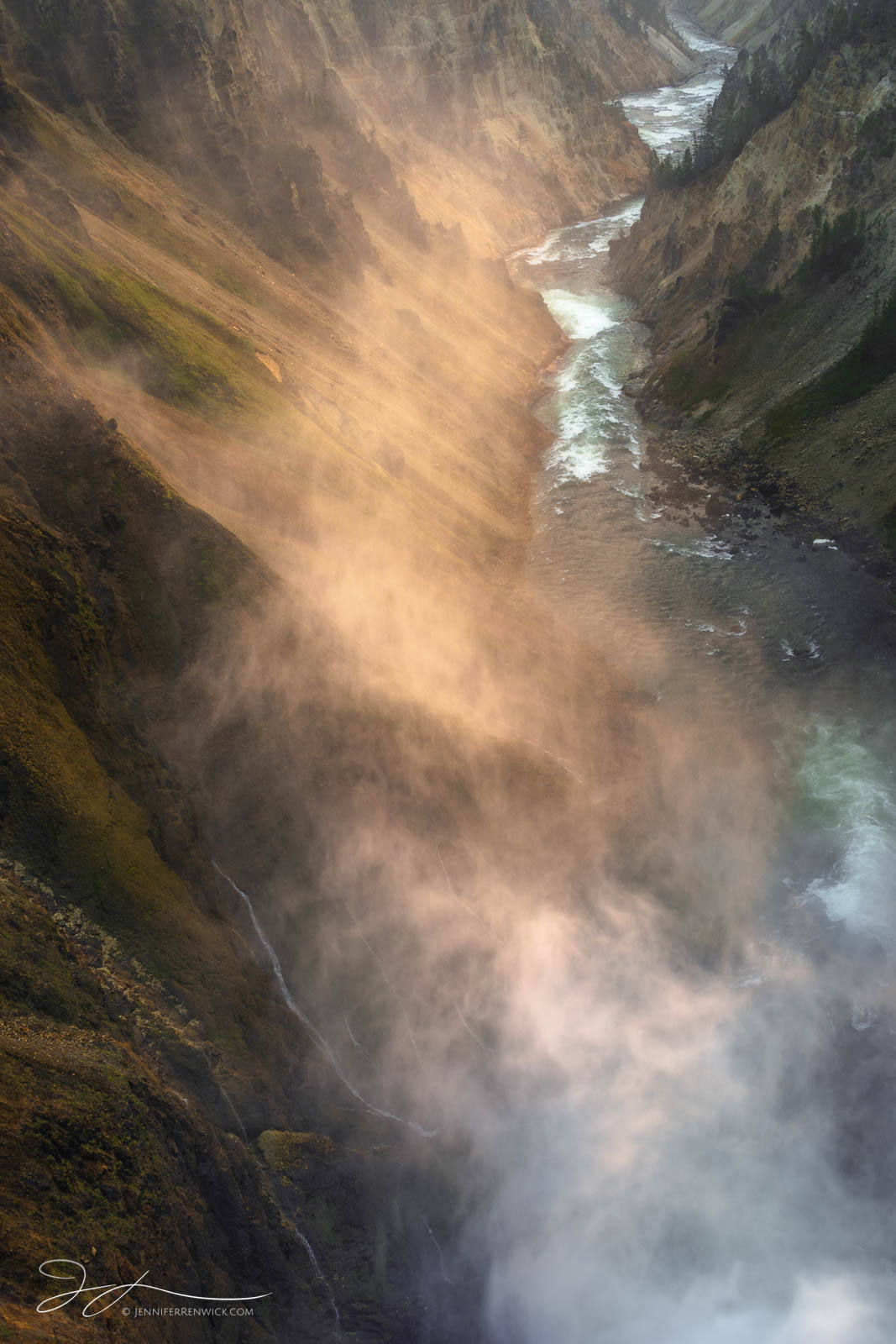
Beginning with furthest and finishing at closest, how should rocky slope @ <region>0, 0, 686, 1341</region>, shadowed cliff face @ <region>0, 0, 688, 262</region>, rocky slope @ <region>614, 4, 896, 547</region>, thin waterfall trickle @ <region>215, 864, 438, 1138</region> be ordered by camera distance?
shadowed cliff face @ <region>0, 0, 688, 262</region>
rocky slope @ <region>614, 4, 896, 547</region>
thin waterfall trickle @ <region>215, 864, 438, 1138</region>
rocky slope @ <region>0, 0, 686, 1341</region>

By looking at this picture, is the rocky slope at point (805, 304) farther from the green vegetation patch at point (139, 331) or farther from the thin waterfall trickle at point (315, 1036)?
the thin waterfall trickle at point (315, 1036)

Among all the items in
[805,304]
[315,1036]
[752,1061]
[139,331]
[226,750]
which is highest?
[139,331]

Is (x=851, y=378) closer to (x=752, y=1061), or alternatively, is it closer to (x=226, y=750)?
(x=752, y=1061)

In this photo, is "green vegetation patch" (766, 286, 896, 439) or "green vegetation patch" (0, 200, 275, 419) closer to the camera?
"green vegetation patch" (0, 200, 275, 419)

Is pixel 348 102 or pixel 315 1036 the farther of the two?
pixel 348 102

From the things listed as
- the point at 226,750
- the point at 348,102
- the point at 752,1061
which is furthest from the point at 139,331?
the point at 348,102

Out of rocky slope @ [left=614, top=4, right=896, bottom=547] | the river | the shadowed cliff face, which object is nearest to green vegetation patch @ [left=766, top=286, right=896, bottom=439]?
rocky slope @ [left=614, top=4, right=896, bottom=547]

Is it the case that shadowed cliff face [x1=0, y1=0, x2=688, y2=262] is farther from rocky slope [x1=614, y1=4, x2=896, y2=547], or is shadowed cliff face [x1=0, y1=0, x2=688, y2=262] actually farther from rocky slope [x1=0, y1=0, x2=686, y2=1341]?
rocky slope [x1=614, y1=4, x2=896, y2=547]

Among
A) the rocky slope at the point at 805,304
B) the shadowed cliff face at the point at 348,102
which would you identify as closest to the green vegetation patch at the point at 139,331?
the shadowed cliff face at the point at 348,102
